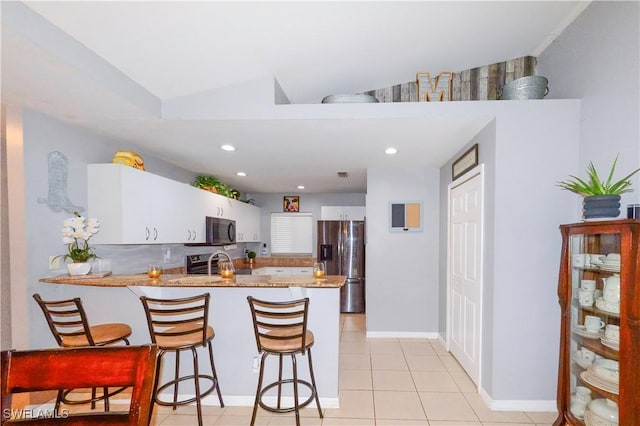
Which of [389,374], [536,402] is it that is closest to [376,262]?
[389,374]

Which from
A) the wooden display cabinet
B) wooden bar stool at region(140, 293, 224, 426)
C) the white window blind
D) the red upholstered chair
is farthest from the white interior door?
the white window blind

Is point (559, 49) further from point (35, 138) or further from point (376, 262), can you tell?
point (35, 138)

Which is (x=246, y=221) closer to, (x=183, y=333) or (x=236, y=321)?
(x=236, y=321)

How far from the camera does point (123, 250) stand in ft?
10.8

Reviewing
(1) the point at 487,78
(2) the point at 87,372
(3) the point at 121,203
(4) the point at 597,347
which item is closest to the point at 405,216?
(1) the point at 487,78

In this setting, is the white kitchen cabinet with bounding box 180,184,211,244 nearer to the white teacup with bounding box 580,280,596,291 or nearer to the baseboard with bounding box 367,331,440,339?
the baseboard with bounding box 367,331,440,339

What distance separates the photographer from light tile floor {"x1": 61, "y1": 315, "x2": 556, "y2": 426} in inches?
97.3

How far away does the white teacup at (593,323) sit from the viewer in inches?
78.2

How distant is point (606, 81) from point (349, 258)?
412 centimetres

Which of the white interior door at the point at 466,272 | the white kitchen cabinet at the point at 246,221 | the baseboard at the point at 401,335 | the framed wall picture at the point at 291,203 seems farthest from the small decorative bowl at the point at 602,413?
the framed wall picture at the point at 291,203

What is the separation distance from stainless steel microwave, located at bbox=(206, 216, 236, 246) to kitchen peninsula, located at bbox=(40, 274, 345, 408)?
A: 1.71 metres

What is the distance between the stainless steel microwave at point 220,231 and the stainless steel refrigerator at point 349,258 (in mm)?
1573

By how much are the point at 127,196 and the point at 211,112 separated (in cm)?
112

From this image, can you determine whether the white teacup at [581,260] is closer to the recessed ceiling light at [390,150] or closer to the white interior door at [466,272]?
the white interior door at [466,272]
